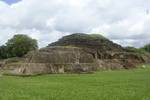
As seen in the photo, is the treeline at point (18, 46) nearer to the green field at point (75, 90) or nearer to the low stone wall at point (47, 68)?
the low stone wall at point (47, 68)

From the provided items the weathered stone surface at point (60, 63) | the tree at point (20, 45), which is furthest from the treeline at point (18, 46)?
the weathered stone surface at point (60, 63)

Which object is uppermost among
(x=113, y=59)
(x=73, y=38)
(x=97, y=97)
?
(x=73, y=38)

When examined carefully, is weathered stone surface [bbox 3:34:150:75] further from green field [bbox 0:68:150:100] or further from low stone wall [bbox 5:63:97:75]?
green field [bbox 0:68:150:100]

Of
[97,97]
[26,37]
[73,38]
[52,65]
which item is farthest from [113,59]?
[97,97]

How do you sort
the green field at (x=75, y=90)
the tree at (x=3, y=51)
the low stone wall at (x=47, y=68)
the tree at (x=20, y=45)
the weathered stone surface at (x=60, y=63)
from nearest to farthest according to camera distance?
the green field at (x=75, y=90)
the low stone wall at (x=47, y=68)
the weathered stone surface at (x=60, y=63)
the tree at (x=20, y=45)
the tree at (x=3, y=51)

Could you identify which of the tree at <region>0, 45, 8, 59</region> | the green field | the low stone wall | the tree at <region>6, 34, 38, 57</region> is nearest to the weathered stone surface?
the low stone wall

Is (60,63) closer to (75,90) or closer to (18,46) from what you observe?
(75,90)

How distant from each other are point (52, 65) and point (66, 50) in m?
6.98

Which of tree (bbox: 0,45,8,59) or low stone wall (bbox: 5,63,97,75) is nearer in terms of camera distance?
low stone wall (bbox: 5,63,97,75)

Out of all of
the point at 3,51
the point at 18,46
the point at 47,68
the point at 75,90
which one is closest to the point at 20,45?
the point at 18,46

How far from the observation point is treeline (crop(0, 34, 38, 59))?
11925cm

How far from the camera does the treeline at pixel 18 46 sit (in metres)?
119

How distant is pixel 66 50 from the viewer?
204 feet

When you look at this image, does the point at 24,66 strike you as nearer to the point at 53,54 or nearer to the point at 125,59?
the point at 53,54
